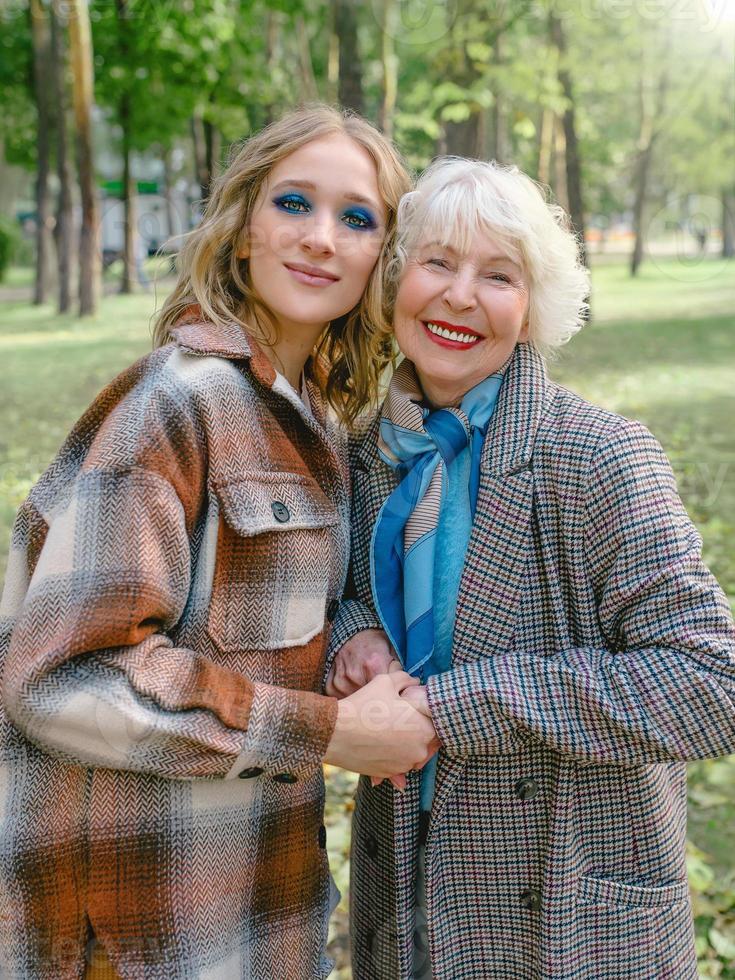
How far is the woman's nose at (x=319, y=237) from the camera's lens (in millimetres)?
1993

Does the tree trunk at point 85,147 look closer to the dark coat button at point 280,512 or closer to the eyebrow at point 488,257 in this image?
the eyebrow at point 488,257

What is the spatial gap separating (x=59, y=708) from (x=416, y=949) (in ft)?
3.64

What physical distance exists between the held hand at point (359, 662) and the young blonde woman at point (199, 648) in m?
0.06

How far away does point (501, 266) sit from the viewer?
2012 millimetres

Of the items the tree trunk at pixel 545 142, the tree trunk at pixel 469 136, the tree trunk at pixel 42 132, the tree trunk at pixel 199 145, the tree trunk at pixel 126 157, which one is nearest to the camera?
the tree trunk at pixel 469 136

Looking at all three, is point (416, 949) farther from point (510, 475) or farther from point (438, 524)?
point (510, 475)

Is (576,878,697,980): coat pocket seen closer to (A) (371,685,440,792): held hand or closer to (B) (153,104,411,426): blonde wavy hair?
(A) (371,685,440,792): held hand

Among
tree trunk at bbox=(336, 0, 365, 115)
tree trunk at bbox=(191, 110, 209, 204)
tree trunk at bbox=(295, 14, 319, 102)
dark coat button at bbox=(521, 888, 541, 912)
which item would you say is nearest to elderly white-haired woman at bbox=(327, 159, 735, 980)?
dark coat button at bbox=(521, 888, 541, 912)

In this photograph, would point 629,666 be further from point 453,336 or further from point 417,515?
point 453,336

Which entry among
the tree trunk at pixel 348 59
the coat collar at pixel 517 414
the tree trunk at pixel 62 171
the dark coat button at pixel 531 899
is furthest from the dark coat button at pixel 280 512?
the tree trunk at pixel 62 171

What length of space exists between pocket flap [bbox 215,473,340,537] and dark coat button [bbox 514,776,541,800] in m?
0.65

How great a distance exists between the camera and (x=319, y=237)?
1993 mm

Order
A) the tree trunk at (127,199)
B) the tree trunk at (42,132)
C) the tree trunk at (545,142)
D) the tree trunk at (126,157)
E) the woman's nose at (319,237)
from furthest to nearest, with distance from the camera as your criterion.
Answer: the tree trunk at (545,142)
the tree trunk at (127,199)
the tree trunk at (126,157)
the tree trunk at (42,132)
the woman's nose at (319,237)

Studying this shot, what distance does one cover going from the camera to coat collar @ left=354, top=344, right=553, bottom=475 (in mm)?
1859
